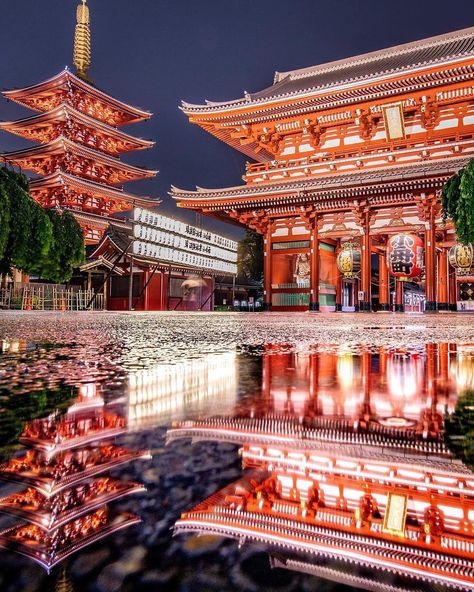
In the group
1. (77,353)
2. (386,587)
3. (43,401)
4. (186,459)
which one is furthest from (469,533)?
(77,353)

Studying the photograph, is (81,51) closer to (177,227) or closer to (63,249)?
(177,227)

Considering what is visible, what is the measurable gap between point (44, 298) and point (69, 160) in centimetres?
1045

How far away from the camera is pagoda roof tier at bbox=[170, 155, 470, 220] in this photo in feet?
46.3

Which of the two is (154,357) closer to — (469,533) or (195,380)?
(195,380)

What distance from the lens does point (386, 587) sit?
41 centimetres

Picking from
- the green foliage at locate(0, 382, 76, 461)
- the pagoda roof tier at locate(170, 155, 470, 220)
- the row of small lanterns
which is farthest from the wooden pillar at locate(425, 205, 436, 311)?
the green foliage at locate(0, 382, 76, 461)

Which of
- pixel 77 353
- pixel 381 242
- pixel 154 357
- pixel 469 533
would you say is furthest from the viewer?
pixel 381 242

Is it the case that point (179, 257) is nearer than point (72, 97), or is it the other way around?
point (179, 257)

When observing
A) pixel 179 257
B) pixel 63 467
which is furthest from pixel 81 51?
pixel 63 467

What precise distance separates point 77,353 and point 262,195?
15012mm

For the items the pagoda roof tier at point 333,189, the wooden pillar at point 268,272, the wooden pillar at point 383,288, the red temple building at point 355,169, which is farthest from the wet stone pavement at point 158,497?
the wooden pillar at point 383,288

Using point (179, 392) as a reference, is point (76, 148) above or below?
above

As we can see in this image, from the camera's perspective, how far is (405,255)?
13695 millimetres

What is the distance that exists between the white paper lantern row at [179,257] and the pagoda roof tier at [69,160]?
37.2ft
